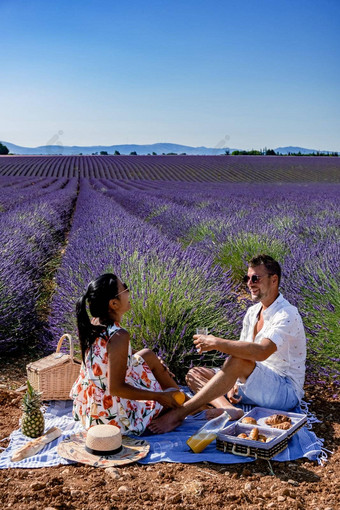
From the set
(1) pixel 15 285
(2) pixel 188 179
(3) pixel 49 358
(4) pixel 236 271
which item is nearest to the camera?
(3) pixel 49 358

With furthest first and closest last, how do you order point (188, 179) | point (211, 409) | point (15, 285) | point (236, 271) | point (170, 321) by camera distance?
1. point (188, 179)
2. point (236, 271)
3. point (15, 285)
4. point (170, 321)
5. point (211, 409)

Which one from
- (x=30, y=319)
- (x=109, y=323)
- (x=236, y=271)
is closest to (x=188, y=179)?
(x=236, y=271)

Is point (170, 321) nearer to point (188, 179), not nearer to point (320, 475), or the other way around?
point (320, 475)

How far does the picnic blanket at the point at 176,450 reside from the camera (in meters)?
2.59

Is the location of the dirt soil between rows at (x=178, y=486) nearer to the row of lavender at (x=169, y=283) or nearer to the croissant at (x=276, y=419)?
the croissant at (x=276, y=419)

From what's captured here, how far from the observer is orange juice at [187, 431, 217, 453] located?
269cm

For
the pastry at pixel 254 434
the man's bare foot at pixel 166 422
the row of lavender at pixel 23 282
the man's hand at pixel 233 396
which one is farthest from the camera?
the row of lavender at pixel 23 282

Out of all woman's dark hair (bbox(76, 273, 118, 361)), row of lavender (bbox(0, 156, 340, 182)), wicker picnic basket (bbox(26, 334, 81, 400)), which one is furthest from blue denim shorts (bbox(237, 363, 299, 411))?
row of lavender (bbox(0, 156, 340, 182))

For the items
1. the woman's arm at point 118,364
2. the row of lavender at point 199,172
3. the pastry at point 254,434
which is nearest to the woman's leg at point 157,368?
the woman's arm at point 118,364

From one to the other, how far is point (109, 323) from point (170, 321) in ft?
3.13

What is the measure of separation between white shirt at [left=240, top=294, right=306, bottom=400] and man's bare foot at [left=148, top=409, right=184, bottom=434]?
57 centimetres

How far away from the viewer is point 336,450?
2.78 m

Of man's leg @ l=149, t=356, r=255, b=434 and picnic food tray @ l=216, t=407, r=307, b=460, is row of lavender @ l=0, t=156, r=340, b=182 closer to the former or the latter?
man's leg @ l=149, t=356, r=255, b=434

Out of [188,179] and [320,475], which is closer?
[320,475]
